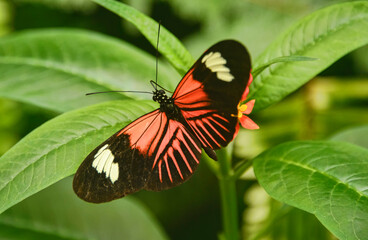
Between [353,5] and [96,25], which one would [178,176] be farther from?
[96,25]

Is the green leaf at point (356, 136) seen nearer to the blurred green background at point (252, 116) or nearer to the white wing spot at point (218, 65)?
the blurred green background at point (252, 116)

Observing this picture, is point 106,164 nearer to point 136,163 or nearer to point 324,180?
point 136,163

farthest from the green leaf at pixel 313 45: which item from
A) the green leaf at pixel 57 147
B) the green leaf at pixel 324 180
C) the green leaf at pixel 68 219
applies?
the green leaf at pixel 68 219

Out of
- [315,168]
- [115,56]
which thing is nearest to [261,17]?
[115,56]

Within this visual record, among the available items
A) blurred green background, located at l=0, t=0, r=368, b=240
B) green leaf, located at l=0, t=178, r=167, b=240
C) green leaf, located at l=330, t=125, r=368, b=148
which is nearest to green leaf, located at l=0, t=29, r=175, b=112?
→ green leaf, located at l=0, t=178, r=167, b=240

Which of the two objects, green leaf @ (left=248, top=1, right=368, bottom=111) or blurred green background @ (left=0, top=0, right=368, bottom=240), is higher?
blurred green background @ (left=0, top=0, right=368, bottom=240)

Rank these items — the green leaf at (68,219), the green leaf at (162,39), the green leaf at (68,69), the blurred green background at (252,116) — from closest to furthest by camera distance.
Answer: the green leaf at (162,39) → the green leaf at (68,69) → the green leaf at (68,219) → the blurred green background at (252,116)

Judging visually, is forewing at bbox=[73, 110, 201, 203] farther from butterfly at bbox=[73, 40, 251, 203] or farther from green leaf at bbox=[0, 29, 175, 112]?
green leaf at bbox=[0, 29, 175, 112]
